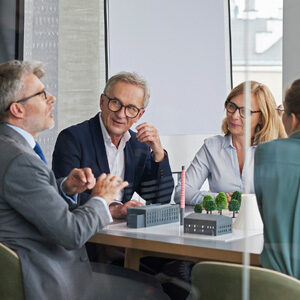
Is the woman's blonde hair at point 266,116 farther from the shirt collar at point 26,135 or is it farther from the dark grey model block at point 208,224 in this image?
the shirt collar at point 26,135

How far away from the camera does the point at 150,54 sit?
2.12 m

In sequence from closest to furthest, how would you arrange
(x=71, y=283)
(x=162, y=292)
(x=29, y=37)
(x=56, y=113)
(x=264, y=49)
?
(x=264, y=49)
(x=71, y=283)
(x=162, y=292)
(x=56, y=113)
(x=29, y=37)

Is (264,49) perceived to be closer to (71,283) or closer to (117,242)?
(117,242)

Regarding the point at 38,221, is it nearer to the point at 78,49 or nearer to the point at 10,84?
the point at 10,84

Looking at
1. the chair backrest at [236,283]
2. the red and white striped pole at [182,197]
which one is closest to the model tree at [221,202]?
the red and white striped pole at [182,197]

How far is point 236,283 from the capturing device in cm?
148

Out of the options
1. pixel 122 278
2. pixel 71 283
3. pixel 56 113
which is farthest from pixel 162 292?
pixel 56 113

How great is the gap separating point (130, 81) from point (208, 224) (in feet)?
2.31

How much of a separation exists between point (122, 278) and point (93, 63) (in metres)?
0.83

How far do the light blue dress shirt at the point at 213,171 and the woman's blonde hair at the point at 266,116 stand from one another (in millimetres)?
259

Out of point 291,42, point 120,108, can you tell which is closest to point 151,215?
point 120,108

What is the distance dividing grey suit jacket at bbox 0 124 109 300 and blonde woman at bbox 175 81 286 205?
1.54ft

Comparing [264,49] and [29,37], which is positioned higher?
[29,37]

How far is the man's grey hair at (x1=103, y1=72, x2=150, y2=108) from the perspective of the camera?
85.0 inches
